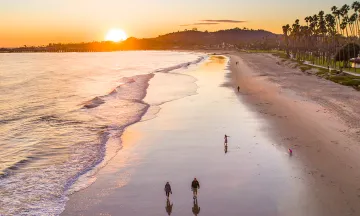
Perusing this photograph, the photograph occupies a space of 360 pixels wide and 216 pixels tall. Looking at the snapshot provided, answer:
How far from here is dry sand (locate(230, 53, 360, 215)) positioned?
62.4 feet

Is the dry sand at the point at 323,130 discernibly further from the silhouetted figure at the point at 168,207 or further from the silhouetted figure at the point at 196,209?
the silhouetted figure at the point at 168,207

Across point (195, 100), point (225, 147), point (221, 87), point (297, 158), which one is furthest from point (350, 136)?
point (221, 87)

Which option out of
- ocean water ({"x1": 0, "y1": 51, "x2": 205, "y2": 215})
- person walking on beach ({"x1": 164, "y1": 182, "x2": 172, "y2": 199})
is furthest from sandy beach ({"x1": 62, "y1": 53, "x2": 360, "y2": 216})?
ocean water ({"x1": 0, "y1": 51, "x2": 205, "y2": 215})

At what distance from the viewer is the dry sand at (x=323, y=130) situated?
1903 centimetres

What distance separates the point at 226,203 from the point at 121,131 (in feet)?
60.7

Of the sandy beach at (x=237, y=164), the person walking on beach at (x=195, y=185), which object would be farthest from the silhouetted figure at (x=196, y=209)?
the person walking on beach at (x=195, y=185)

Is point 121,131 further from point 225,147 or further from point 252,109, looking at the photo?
point 252,109

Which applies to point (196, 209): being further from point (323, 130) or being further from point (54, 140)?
point (54, 140)

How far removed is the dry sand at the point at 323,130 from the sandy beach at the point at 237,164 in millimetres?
68

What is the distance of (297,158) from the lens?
24.4 meters

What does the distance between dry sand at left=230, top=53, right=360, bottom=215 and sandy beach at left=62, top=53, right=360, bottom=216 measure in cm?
7

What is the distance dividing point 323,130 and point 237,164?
11507 millimetres

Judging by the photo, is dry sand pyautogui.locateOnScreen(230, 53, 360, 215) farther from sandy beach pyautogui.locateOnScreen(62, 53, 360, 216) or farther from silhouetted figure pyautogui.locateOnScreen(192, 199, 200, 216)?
silhouetted figure pyautogui.locateOnScreen(192, 199, 200, 216)

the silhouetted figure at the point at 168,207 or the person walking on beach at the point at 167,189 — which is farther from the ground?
the person walking on beach at the point at 167,189
